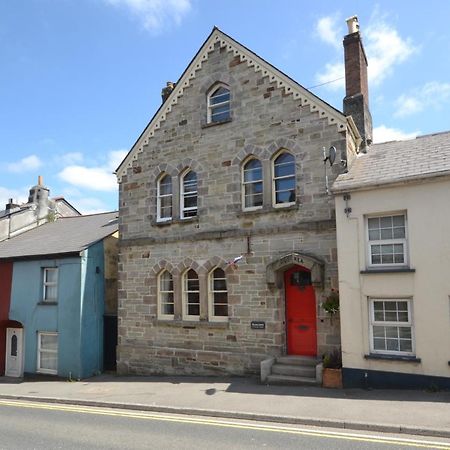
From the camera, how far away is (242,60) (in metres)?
15.0

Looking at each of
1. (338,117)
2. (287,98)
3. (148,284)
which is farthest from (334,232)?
(148,284)

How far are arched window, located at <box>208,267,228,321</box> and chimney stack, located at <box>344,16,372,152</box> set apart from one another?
6.88 metres

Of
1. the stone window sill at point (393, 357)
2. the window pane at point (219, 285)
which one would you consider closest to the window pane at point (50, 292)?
the window pane at point (219, 285)

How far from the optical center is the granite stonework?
1320cm

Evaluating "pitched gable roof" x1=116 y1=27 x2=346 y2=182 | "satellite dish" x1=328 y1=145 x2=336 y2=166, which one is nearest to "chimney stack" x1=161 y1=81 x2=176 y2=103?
"pitched gable roof" x1=116 y1=27 x2=346 y2=182

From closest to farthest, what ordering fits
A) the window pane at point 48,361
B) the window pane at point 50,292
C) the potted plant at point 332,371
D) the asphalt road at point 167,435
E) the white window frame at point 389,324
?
the asphalt road at point 167,435 → the white window frame at point 389,324 → the potted plant at point 332,371 → the window pane at point 48,361 → the window pane at point 50,292

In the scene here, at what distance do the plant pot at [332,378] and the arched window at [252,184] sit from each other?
5617 millimetres

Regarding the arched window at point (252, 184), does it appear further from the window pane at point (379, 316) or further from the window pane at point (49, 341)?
the window pane at point (49, 341)

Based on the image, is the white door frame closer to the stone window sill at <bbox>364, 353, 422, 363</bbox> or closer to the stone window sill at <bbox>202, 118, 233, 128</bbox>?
the stone window sill at <bbox>202, 118, 233, 128</bbox>

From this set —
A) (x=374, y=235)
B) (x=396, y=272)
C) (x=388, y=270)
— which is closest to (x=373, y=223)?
(x=374, y=235)

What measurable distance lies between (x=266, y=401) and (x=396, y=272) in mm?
4669

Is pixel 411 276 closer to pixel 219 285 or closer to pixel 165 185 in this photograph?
pixel 219 285

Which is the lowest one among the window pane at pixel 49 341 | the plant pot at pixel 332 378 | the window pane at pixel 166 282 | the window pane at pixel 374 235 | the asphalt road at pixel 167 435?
the asphalt road at pixel 167 435

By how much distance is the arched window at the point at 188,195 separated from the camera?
15.7 metres
